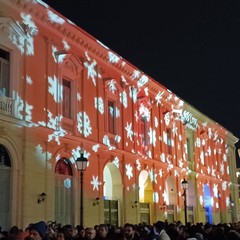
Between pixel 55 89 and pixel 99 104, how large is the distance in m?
4.28

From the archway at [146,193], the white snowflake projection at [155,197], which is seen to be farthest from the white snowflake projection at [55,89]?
the white snowflake projection at [155,197]

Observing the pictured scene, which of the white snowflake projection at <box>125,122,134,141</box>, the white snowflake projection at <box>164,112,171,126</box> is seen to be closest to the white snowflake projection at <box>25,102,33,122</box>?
the white snowflake projection at <box>125,122,134,141</box>

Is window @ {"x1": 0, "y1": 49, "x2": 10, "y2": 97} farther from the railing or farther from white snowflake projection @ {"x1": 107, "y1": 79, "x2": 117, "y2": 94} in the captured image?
white snowflake projection @ {"x1": 107, "y1": 79, "x2": 117, "y2": 94}

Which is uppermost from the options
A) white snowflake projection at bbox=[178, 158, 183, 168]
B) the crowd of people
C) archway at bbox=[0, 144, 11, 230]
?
white snowflake projection at bbox=[178, 158, 183, 168]

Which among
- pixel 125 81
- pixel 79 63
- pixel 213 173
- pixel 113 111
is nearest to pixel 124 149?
pixel 113 111

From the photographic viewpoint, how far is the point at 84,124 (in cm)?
2466

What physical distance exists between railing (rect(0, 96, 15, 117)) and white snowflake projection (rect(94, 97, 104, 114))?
7102 mm

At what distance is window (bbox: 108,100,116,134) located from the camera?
2781 cm

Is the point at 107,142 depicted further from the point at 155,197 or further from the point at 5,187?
the point at 5,187

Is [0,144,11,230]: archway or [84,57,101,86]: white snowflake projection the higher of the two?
[84,57,101,86]: white snowflake projection

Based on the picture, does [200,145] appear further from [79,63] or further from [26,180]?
[26,180]

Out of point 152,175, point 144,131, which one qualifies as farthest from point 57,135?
point 152,175

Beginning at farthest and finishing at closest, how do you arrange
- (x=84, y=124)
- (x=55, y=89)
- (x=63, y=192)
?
(x=84, y=124) < (x=63, y=192) < (x=55, y=89)

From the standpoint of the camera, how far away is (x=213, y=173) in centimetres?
4734
